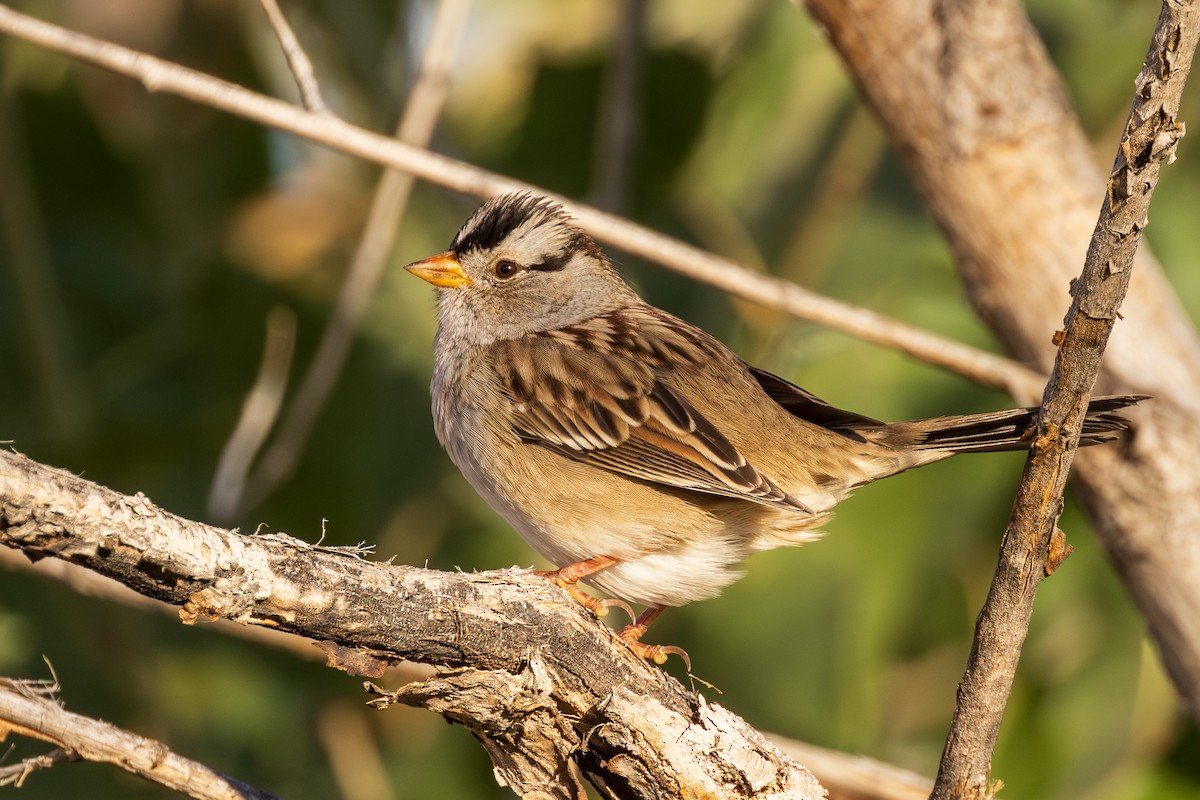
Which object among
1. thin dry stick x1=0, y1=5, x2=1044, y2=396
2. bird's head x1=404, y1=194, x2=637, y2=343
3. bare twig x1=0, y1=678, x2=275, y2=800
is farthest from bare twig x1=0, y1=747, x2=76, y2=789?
Answer: bird's head x1=404, y1=194, x2=637, y2=343

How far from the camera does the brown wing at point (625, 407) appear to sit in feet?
9.29

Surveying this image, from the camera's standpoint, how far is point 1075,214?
3.42 metres

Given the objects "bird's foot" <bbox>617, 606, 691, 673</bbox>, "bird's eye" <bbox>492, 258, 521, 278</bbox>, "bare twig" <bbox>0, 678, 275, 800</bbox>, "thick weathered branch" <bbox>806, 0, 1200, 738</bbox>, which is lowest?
"bare twig" <bbox>0, 678, 275, 800</bbox>

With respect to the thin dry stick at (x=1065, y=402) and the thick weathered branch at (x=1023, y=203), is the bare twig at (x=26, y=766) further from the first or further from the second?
the thick weathered branch at (x=1023, y=203)

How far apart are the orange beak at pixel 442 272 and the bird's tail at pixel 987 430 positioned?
112cm

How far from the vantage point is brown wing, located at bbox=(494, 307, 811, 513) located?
2830mm

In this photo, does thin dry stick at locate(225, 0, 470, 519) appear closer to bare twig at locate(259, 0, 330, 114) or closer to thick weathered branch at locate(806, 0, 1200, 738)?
bare twig at locate(259, 0, 330, 114)

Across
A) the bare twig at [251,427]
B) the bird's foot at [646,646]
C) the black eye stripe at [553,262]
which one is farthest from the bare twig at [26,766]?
the bare twig at [251,427]

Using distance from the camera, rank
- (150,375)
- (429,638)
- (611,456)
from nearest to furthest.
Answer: (429,638)
(611,456)
(150,375)

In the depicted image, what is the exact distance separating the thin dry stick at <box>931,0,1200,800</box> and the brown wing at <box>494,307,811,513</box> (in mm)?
738

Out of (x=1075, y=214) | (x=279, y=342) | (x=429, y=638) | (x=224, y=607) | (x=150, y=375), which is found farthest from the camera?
(x=150, y=375)

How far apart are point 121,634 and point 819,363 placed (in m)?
2.56

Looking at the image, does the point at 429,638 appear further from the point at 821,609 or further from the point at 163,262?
the point at 163,262

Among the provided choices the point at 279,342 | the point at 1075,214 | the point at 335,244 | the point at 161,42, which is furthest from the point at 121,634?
the point at 1075,214
